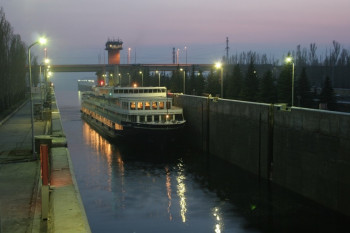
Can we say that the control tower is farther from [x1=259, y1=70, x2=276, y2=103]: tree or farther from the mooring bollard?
the mooring bollard

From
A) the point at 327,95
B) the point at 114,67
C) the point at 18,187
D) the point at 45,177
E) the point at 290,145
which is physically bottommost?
the point at 18,187

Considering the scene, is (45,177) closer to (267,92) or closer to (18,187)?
(18,187)

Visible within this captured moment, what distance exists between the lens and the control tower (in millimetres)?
159000

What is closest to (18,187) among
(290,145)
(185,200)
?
(185,200)

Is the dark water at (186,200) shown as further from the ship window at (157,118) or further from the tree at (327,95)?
the tree at (327,95)

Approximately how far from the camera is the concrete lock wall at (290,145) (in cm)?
2141

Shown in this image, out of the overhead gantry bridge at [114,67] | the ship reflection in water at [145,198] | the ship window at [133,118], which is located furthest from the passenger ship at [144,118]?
the overhead gantry bridge at [114,67]

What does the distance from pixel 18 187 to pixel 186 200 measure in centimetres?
1114

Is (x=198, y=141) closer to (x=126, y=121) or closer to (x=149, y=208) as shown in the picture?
(x=126, y=121)

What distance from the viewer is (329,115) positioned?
73.0 ft

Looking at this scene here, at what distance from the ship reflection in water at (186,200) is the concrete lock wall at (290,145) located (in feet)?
3.22

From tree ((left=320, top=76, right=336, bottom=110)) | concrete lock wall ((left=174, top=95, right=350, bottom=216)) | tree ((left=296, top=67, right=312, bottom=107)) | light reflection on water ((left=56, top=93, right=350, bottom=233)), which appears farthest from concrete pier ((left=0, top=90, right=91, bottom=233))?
tree ((left=296, top=67, right=312, bottom=107))

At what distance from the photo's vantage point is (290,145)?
26.0 metres

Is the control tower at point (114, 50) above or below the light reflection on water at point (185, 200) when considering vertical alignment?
above
